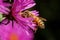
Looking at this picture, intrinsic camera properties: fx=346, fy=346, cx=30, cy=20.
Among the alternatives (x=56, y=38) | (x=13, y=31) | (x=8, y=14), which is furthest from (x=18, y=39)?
(x=56, y=38)

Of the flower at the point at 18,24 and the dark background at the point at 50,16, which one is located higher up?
the flower at the point at 18,24

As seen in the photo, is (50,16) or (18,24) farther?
(50,16)

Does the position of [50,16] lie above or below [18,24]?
below

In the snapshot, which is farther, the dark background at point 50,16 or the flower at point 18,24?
the dark background at point 50,16

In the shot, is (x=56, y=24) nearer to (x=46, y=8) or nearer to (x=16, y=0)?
(x=46, y=8)
